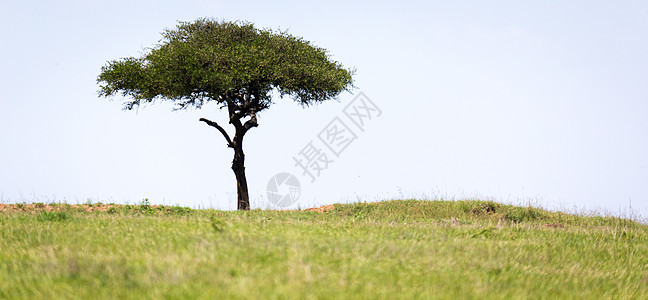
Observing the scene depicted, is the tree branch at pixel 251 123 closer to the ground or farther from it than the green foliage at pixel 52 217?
farther from it

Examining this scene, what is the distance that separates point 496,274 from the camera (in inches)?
267

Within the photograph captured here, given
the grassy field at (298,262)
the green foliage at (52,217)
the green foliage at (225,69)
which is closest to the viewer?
the grassy field at (298,262)

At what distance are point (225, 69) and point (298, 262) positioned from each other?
20139 mm

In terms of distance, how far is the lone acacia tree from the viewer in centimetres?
2481

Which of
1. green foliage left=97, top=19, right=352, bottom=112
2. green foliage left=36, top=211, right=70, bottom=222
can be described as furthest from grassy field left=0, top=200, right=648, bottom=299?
green foliage left=97, top=19, right=352, bottom=112

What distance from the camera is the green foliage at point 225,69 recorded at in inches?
976

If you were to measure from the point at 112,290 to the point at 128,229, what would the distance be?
446 centimetres

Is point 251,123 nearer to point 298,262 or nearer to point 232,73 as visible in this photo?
point 232,73

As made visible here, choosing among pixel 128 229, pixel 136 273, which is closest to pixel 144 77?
pixel 128 229

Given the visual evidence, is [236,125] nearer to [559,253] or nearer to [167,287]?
[559,253]

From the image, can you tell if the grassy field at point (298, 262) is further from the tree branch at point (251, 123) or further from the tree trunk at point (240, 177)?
the tree branch at point (251, 123)

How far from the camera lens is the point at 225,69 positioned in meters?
24.8

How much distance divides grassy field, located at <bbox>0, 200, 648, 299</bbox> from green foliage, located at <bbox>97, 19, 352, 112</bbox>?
47.1 ft

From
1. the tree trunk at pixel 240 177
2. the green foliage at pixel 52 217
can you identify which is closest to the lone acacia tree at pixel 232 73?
the tree trunk at pixel 240 177
